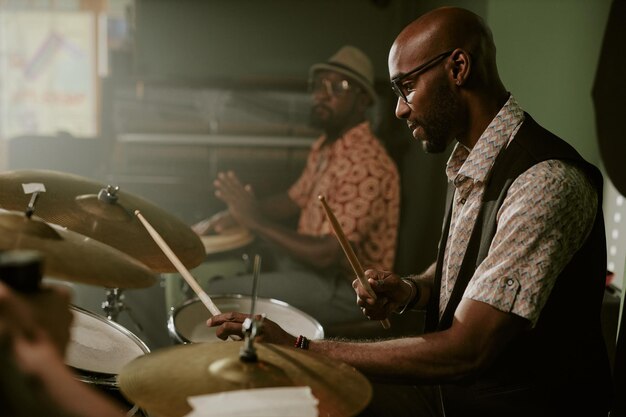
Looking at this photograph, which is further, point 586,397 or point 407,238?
point 407,238

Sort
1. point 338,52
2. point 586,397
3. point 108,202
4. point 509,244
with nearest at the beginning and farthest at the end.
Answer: point 509,244 < point 586,397 < point 108,202 < point 338,52

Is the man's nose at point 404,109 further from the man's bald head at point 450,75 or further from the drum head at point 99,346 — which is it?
the drum head at point 99,346

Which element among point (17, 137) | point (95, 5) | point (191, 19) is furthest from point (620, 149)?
point (17, 137)

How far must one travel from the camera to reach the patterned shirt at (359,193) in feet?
10.2

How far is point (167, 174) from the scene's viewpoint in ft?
12.3

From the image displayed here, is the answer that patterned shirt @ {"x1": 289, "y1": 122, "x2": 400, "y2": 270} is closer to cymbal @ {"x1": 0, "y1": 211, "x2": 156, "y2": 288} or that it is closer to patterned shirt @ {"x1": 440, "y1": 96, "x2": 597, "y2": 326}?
patterned shirt @ {"x1": 440, "y1": 96, "x2": 597, "y2": 326}

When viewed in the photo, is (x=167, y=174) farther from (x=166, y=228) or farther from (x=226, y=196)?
(x=166, y=228)

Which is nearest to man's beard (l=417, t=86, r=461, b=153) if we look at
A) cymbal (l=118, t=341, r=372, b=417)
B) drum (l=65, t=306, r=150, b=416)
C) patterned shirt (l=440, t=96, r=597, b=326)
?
patterned shirt (l=440, t=96, r=597, b=326)

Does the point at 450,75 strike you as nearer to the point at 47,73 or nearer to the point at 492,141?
the point at 492,141

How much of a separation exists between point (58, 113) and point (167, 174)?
2.65 ft

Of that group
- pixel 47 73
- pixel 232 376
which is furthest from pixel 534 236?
pixel 47 73

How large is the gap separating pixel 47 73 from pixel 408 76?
9.26ft

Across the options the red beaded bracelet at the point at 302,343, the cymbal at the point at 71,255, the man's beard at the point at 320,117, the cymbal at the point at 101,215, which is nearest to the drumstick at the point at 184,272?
the cymbal at the point at 101,215

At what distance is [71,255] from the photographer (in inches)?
47.2
